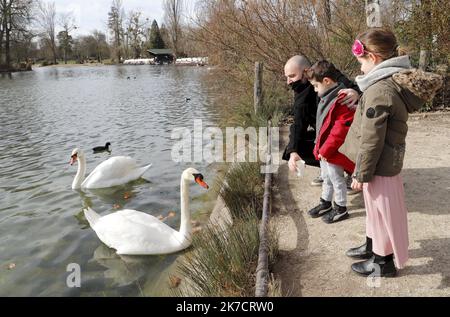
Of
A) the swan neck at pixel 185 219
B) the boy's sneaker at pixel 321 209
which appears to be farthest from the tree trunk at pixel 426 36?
the swan neck at pixel 185 219

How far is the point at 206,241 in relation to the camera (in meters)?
3.37

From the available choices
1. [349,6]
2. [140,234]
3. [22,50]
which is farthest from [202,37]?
[22,50]

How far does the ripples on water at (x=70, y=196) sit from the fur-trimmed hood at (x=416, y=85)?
2.68m

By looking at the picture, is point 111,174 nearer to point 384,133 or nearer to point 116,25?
point 384,133

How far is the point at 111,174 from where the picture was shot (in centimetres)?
662

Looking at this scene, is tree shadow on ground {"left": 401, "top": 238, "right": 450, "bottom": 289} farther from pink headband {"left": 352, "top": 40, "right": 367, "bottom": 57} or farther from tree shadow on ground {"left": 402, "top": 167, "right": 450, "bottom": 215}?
pink headband {"left": 352, "top": 40, "right": 367, "bottom": 57}

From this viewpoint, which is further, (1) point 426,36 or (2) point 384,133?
(1) point 426,36

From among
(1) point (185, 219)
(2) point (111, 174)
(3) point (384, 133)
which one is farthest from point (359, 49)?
(2) point (111, 174)

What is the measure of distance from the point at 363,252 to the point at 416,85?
1.52 metres

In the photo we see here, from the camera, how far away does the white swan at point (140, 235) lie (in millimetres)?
4191

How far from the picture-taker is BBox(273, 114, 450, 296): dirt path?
2.89 m

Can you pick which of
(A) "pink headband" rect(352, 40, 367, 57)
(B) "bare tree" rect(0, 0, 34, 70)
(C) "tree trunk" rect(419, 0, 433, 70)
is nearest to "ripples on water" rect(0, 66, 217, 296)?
(A) "pink headband" rect(352, 40, 367, 57)

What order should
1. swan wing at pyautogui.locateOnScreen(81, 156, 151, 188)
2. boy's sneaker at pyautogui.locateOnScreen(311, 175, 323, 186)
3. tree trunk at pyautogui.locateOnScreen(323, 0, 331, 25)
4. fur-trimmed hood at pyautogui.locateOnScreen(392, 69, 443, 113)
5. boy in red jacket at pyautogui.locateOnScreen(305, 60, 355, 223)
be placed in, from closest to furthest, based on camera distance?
fur-trimmed hood at pyautogui.locateOnScreen(392, 69, 443, 113) → boy in red jacket at pyautogui.locateOnScreen(305, 60, 355, 223) → boy's sneaker at pyautogui.locateOnScreen(311, 175, 323, 186) → swan wing at pyautogui.locateOnScreen(81, 156, 151, 188) → tree trunk at pyautogui.locateOnScreen(323, 0, 331, 25)

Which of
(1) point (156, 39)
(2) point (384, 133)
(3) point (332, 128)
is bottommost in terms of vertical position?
(3) point (332, 128)
